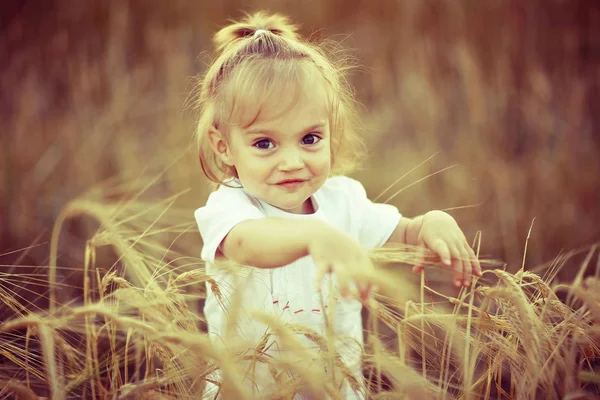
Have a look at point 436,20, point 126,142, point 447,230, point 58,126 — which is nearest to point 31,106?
point 58,126

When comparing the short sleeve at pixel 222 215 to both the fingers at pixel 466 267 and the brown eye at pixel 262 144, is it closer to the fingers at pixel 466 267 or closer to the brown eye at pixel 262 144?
the brown eye at pixel 262 144

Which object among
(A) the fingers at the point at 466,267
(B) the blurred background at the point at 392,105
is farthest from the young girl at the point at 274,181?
(B) the blurred background at the point at 392,105

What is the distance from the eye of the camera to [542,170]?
8.89 ft

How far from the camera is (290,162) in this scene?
121 centimetres

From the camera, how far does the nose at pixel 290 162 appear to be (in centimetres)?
121

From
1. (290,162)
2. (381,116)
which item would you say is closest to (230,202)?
(290,162)

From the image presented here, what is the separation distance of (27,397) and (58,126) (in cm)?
194

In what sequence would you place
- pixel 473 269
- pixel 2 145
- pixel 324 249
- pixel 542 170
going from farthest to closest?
1. pixel 542 170
2. pixel 2 145
3. pixel 473 269
4. pixel 324 249

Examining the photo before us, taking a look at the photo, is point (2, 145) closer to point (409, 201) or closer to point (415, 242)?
point (409, 201)

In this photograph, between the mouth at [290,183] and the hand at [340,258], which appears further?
the mouth at [290,183]

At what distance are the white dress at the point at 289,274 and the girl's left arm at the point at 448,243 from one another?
0.13m

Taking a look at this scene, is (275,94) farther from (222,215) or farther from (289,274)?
(289,274)

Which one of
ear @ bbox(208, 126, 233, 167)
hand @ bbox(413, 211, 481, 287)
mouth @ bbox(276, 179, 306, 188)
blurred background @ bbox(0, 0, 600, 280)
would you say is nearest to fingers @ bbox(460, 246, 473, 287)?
hand @ bbox(413, 211, 481, 287)

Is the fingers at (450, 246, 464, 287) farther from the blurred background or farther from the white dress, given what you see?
the blurred background
